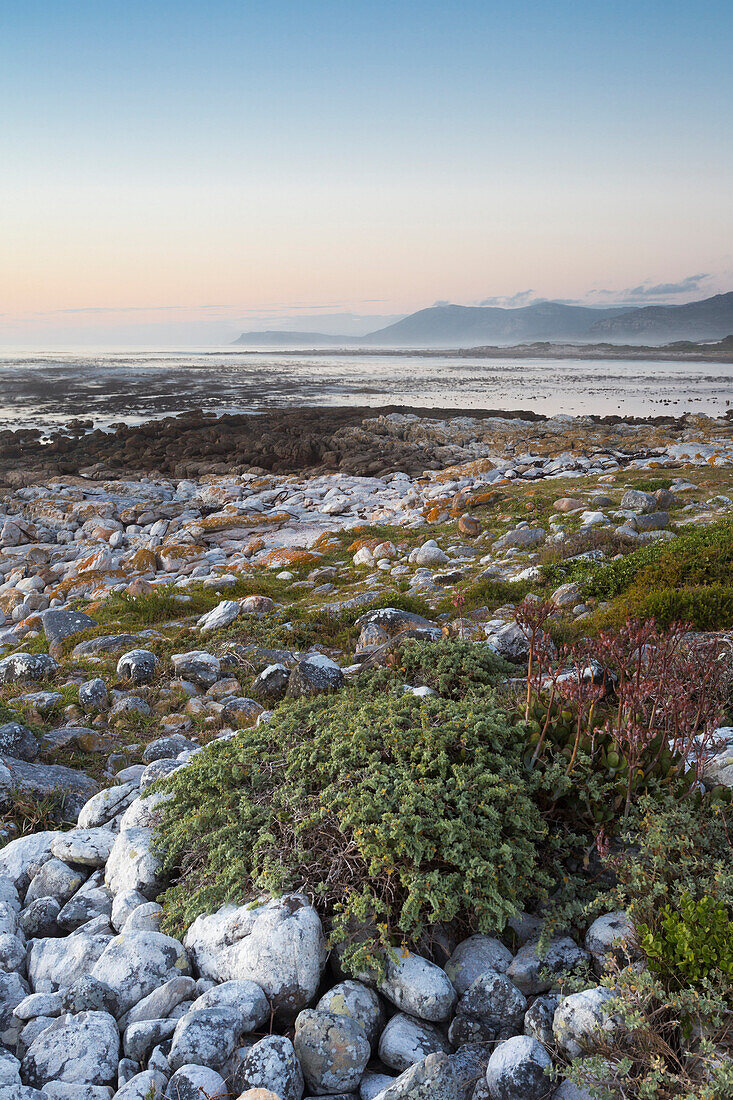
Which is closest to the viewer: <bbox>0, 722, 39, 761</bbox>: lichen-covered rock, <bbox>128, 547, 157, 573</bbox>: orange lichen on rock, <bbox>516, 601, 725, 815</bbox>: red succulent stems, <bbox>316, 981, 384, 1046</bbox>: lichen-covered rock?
<bbox>316, 981, 384, 1046</bbox>: lichen-covered rock

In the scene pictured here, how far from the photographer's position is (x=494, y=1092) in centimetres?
262

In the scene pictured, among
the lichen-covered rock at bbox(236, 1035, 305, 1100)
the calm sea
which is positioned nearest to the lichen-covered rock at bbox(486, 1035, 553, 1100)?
the lichen-covered rock at bbox(236, 1035, 305, 1100)

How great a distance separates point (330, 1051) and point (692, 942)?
1.63 m

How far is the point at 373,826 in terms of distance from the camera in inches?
131

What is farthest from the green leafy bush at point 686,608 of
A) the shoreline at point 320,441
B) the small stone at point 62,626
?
the shoreline at point 320,441

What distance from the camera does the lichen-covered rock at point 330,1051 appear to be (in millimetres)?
2805

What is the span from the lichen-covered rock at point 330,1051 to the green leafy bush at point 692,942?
1.34 metres

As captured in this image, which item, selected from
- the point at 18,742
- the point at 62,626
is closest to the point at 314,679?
the point at 18,742

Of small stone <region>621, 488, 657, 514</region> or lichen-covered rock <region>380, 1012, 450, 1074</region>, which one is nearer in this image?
lichen-covered rock <region>380, 1012, 450, 1074</region>

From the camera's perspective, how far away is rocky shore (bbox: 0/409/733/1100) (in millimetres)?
2830

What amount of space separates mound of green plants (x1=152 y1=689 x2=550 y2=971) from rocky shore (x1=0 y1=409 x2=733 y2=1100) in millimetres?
123

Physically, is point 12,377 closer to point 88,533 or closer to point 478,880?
point 88,533

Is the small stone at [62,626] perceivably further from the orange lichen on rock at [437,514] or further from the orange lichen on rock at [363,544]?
the orange lichen on rock at [437,514]

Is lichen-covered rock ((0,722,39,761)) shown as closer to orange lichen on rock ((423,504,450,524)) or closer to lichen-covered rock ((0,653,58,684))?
lichen-covered rock ((0,653,58,684))
